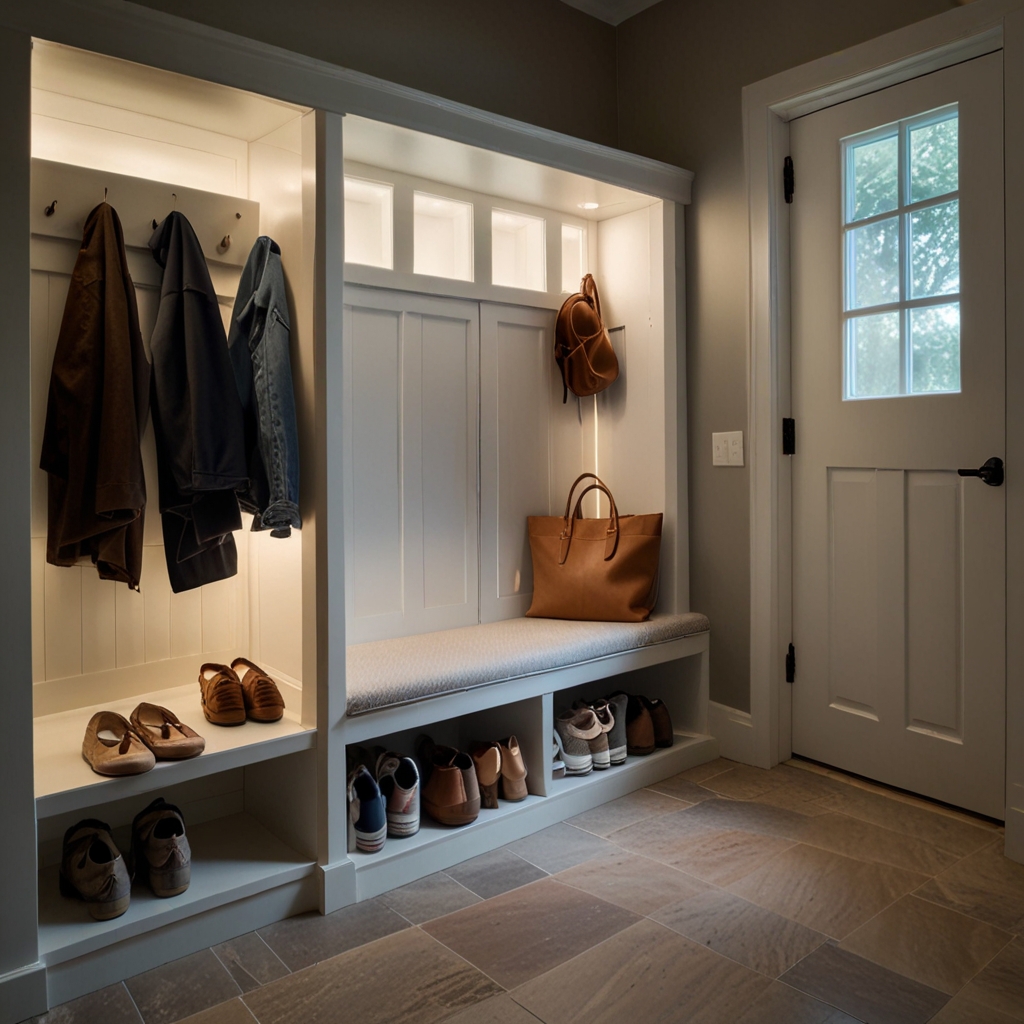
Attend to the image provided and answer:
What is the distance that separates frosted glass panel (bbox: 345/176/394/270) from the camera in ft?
7.97

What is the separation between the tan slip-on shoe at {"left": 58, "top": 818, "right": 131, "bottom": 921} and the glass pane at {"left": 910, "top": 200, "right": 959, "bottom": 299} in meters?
2.32

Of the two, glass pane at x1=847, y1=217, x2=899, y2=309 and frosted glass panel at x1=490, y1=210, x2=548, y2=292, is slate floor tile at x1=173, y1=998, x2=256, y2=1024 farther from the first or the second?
glass pane at x1=847, y1=217, x2=899, y2=309

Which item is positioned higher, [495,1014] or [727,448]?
[727,448]

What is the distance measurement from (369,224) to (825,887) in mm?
2042

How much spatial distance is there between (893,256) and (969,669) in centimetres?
112

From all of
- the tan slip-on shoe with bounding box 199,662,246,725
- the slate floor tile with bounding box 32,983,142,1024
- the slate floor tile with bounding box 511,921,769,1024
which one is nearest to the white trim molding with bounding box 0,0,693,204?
the tan slip-on shoe with bounding box 199,662,246,725

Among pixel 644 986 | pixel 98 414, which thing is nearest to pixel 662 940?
pixel 644 986

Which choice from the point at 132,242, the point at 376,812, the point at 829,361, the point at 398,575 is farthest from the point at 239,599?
the point at 829,361

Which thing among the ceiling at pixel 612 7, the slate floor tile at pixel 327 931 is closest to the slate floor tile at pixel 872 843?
the slate floor tile at pixel 327 931

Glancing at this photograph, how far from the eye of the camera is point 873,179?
2.43 metres

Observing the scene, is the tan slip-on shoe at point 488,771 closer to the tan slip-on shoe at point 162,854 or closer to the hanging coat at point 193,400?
the tan slip-on shoe at point 162,854

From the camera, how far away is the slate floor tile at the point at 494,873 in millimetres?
2000

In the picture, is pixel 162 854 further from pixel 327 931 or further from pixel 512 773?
pixel 512 773

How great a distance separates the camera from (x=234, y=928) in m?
1.79
